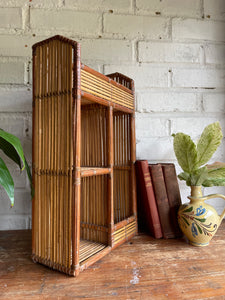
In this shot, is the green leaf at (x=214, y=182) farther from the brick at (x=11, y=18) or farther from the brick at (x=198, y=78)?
the brick at (x=11, y=18)

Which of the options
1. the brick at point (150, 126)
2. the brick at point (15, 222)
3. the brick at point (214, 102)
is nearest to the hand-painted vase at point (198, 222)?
the brick at point (150, 126)

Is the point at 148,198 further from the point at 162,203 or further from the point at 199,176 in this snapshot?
the point at 199,176

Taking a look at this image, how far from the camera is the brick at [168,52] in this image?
108cm

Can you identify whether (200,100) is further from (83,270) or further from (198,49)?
(83,270)

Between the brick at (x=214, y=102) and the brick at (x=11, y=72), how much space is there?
0.91 meters

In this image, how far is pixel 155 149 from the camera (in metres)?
1.08

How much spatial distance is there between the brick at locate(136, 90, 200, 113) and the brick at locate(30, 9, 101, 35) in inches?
15.8

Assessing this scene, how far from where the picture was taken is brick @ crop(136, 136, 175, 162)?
1.07 m

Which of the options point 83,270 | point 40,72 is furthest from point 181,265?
point 40,72

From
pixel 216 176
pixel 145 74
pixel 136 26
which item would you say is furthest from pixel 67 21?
pixel 216 176

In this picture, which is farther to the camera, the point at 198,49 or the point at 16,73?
the point at 198,49

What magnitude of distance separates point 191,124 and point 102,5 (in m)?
0.74

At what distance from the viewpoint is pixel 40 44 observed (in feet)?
2.18

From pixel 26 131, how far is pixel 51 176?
1.46 feet
